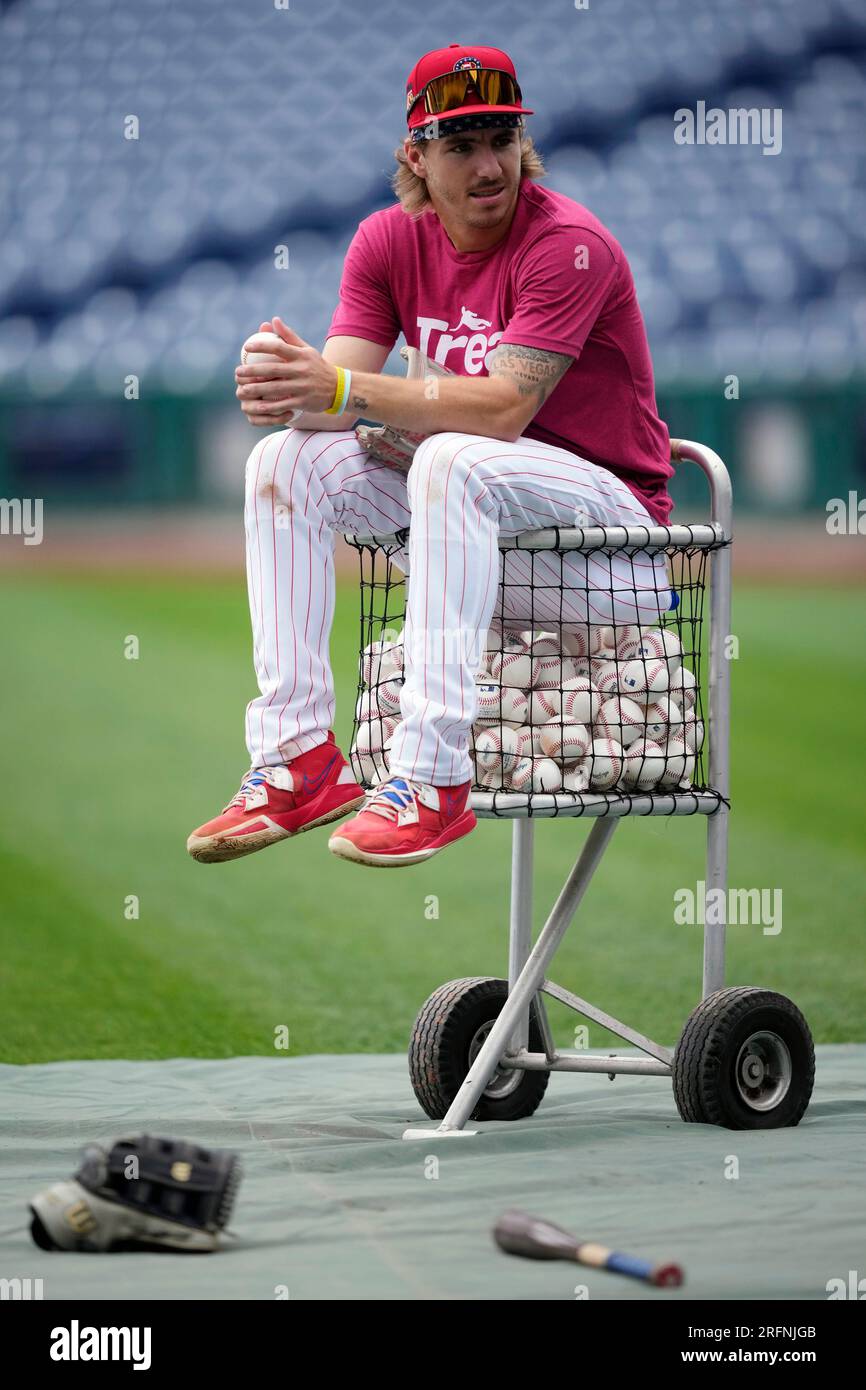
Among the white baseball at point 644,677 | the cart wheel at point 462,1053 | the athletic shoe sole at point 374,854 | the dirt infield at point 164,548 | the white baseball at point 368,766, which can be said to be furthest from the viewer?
the dirt infield at point 164,548

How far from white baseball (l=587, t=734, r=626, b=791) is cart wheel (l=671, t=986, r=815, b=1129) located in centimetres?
44

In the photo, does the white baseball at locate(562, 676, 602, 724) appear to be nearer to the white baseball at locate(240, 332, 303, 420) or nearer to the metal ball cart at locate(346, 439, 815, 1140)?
the metal ball cart at locate(346, 439, 815, 1140)

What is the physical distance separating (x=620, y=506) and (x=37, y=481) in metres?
13.5

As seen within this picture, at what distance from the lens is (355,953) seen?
249 inches

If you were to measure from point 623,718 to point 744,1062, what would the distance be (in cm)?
64

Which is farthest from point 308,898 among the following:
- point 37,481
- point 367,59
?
point 367,59

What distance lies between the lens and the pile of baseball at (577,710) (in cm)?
306

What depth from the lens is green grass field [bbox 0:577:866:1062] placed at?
5.32 m

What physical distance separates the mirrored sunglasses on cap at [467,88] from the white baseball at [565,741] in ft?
3.40

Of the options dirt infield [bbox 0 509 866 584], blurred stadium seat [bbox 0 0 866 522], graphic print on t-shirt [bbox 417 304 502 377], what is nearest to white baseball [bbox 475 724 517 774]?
graphic print on t-shirt [bbox 417 304 502 377]

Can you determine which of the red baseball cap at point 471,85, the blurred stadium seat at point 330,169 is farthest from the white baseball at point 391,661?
the blurred stadium seat at point 330,169

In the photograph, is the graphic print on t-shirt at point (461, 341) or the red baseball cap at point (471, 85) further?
the graphic print on t-shirt at point (461, 341)

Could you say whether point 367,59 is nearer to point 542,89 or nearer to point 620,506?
point 542,89

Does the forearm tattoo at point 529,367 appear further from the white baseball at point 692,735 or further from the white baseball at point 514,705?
the white baseball at point 692,735
